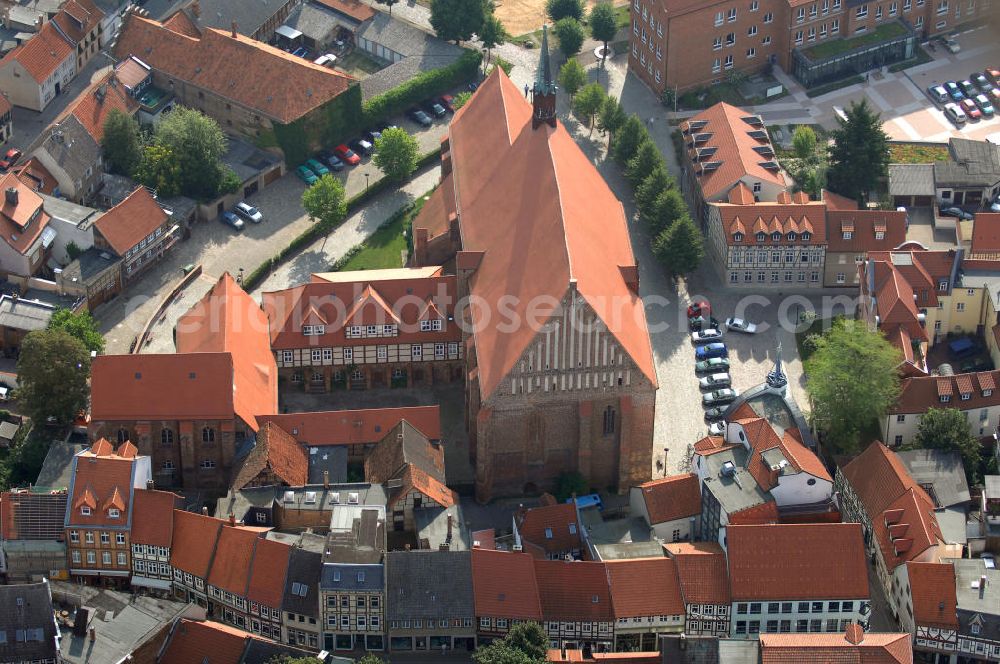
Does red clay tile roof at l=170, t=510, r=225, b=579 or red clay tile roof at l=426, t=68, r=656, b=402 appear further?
red clay tile roof at l=426, t=68, r=656, b=402

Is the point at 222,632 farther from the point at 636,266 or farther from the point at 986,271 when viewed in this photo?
the point at 986,271

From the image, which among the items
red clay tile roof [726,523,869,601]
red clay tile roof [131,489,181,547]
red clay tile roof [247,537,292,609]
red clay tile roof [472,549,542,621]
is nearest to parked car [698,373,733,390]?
red clay tile roof [726,523,869,601]

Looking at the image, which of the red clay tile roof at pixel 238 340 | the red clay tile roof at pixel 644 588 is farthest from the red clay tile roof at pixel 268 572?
the red clay tile roof at pixel 644 588

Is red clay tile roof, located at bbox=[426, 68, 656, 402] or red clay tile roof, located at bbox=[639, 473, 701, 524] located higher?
red clay tile roof, located at bbox=[426, 68, 656, 402]

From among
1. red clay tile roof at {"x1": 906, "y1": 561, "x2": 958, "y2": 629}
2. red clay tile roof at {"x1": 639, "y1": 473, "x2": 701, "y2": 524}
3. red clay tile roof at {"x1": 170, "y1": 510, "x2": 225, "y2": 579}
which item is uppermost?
red clay tile roof at {"x1": 639, "y1": 473, "x2": 701, "y2": 524}

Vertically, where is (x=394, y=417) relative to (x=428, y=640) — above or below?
above

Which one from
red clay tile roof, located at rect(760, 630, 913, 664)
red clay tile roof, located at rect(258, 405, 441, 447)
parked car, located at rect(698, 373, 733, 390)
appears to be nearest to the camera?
red clay tile roof, located at rect(760, 630, 913, 664)

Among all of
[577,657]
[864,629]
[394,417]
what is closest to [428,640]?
[577,657]

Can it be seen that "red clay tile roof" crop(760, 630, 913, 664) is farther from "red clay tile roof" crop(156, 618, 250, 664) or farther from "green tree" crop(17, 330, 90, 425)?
"green tree" crop(17, 330, 90, 425)
